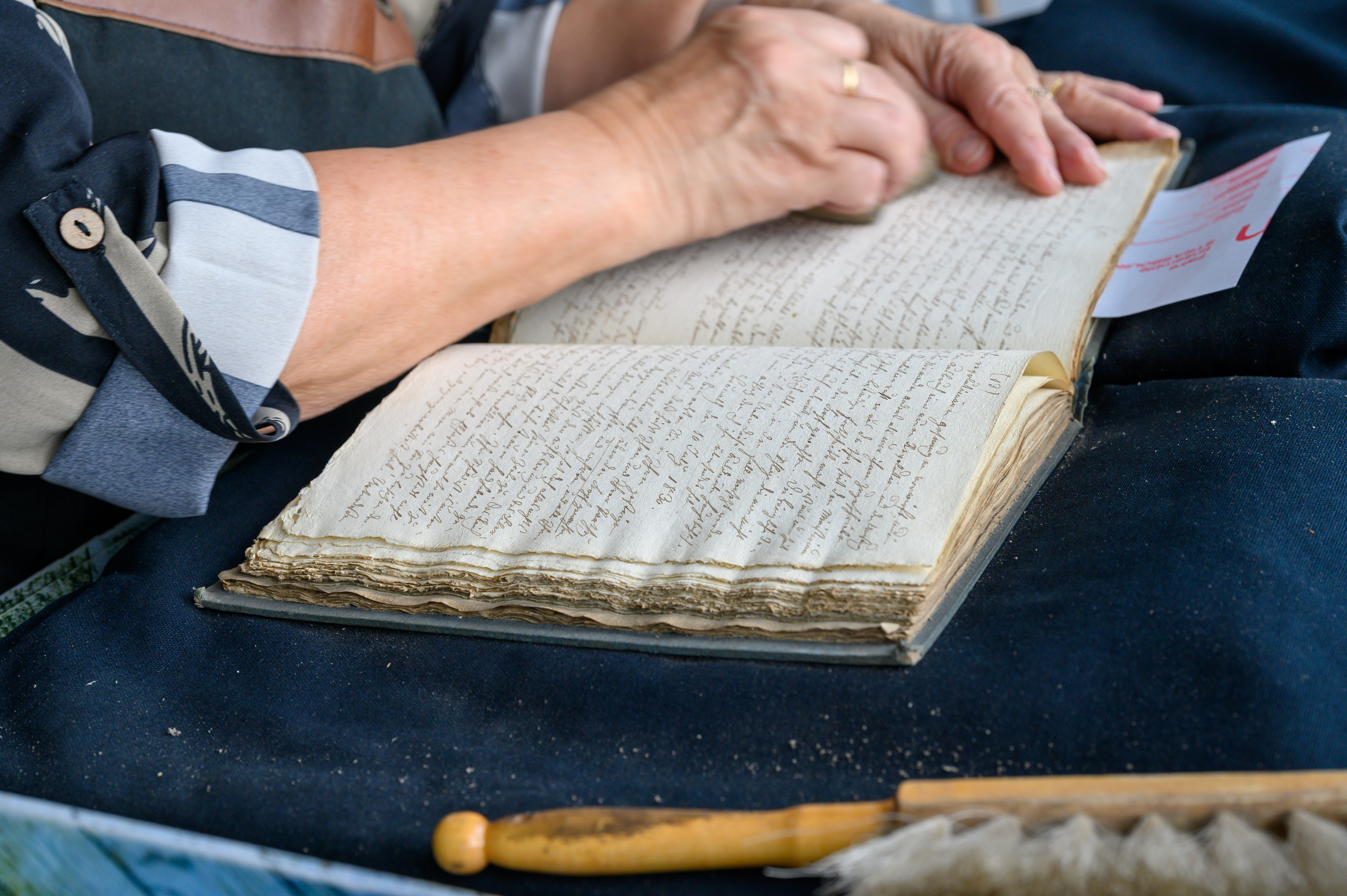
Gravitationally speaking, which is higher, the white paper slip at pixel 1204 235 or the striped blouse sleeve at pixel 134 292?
the striped blouse sleeve at pixel 134 292

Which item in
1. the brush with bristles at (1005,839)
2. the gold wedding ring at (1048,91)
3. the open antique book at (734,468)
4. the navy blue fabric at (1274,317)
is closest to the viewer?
the brush with bristles at (1005,839)

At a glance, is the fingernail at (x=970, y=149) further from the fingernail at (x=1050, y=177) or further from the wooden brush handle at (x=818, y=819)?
the wooden brush handle at (x=818, y=819)

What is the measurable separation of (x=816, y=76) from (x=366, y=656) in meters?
0.62

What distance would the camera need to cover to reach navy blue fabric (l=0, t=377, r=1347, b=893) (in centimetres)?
38

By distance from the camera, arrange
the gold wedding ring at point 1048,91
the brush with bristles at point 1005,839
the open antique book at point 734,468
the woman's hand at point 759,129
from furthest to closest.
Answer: the gold wedding ring at point 1048,91
the woman's hand at point 759,129
the open antique book at point 734,468
the brush with bristles at point 1005,839

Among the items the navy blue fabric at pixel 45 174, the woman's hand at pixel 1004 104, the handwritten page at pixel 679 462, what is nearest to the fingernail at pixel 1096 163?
the woman's hand at pixel 1004 104

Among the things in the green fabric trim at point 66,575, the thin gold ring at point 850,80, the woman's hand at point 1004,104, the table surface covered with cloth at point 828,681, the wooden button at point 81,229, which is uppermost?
the wooden button at point 81,229

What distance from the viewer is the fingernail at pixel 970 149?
882mm

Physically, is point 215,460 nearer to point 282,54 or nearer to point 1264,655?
point 282,54

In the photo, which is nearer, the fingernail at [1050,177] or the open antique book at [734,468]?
the open antique book at [734,468]

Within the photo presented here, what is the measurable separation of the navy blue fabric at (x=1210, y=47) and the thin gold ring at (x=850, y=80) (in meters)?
0.36

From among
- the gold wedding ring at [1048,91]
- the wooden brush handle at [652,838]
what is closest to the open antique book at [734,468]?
the wooden brush handle at [652,838]

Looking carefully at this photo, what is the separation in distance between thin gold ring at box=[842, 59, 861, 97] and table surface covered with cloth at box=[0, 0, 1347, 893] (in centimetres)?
36

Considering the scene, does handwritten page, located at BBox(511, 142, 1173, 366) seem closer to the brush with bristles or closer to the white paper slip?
the white paper slip
